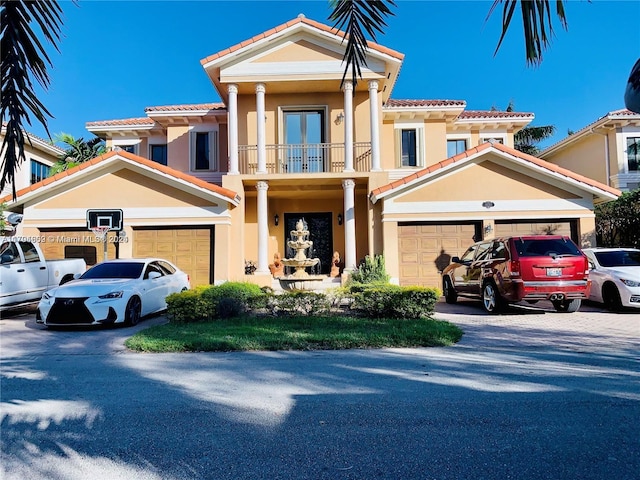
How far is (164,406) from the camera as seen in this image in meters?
4.55

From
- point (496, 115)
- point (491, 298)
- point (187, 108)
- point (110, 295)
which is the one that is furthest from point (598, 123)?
point (110, 295)

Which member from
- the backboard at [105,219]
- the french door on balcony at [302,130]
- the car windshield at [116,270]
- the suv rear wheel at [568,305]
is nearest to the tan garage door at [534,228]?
the suv rear wheel at [568,305]

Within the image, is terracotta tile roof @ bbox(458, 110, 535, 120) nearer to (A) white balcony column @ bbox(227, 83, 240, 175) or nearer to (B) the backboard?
(A) white balcony column @ bbox(227, 83, 240, 175)

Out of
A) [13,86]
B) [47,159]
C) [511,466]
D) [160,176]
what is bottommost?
[511,466]

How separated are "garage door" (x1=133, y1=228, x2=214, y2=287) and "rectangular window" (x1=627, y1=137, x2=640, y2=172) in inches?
730

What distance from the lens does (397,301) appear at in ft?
30.8

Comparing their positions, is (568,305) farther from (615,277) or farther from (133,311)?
(133,311)

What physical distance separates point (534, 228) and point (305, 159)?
8.42m

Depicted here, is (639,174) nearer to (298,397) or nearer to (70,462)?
(298,397)

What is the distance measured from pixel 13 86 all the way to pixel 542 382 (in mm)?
5482

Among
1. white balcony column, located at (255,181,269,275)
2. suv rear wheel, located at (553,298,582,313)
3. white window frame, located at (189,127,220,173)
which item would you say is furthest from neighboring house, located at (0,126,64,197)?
suv rear wheel, located at (553,298,582,313)

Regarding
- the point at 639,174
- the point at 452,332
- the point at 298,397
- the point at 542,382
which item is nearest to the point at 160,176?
the point at 452,332

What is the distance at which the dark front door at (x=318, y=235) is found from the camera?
A: 1872cm

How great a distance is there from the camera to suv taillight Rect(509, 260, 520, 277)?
404 inches
